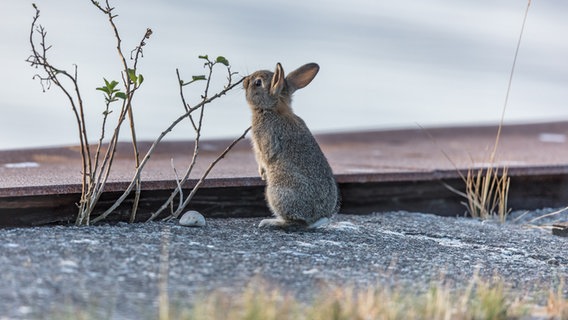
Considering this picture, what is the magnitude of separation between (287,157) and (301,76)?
608mm

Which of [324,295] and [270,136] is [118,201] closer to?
[270,136]

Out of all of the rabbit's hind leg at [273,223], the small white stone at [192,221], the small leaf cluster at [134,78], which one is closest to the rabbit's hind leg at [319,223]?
the rabbit's hind leg at [273,223]

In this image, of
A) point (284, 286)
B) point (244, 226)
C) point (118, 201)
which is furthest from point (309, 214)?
point (284, 286)

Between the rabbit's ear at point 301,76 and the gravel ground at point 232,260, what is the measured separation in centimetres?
86

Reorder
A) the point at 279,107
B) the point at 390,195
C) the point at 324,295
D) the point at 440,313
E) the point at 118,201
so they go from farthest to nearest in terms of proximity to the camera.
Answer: the point at 390,195 < the point at 279,107 < the point at 118,201 < the point at 324,295 < the point at 440,313

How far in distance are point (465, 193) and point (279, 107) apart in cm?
221

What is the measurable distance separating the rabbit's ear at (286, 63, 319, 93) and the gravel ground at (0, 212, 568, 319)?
0.86 m

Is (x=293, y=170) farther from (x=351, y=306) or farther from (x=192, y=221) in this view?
(x=351, y=306)

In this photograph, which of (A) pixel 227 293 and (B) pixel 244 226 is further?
(B) pixel 244 226

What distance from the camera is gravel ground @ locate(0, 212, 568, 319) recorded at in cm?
394

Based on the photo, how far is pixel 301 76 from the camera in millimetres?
6344

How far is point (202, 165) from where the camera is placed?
7539 mm

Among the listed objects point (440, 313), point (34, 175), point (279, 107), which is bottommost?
point (440, 313)

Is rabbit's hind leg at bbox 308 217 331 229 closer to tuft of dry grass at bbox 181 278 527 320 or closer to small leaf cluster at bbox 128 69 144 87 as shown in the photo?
small leaf cluster at bbox 128 69 144 87
